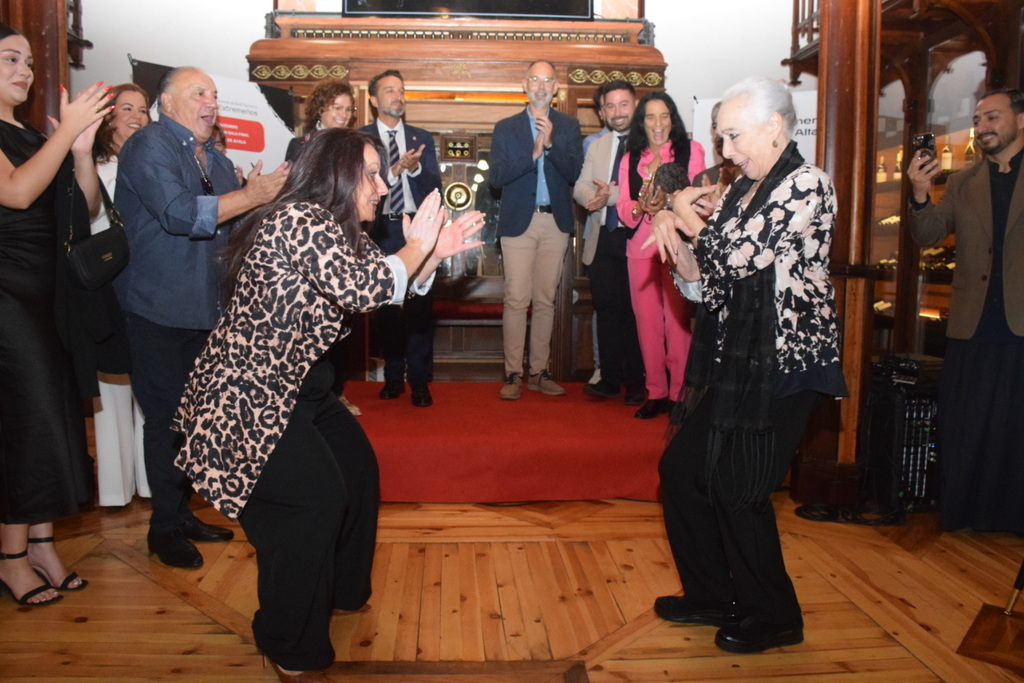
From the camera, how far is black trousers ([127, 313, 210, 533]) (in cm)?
261

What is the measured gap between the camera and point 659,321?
146 inches

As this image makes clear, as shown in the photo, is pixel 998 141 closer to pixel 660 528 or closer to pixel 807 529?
pixel 807 529

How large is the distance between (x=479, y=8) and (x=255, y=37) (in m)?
1.59

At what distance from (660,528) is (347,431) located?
1.46m

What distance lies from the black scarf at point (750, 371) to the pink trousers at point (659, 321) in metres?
1.59

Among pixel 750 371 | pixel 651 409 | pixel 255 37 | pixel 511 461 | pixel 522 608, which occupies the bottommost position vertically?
pixel 522 608

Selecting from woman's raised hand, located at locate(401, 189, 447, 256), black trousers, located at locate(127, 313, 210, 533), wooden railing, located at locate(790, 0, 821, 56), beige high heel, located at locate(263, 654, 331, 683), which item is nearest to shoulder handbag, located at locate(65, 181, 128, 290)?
Result: black trousers, located at locate(127, 313, 210, 533)

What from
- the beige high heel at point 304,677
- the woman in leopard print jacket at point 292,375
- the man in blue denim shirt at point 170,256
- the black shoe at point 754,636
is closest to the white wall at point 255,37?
the man in blue denim shirt at point 170,256

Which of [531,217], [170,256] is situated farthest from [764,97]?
[531,217]

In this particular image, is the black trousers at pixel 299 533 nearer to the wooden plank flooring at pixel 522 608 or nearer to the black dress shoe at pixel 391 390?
the wooden plank flooring at pixel 522 608

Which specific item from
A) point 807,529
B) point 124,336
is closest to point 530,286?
point 807,529

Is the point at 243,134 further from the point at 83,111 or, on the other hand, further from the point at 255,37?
the point at 83,111

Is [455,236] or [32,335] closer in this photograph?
[455,236]

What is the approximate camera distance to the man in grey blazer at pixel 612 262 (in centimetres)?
392
